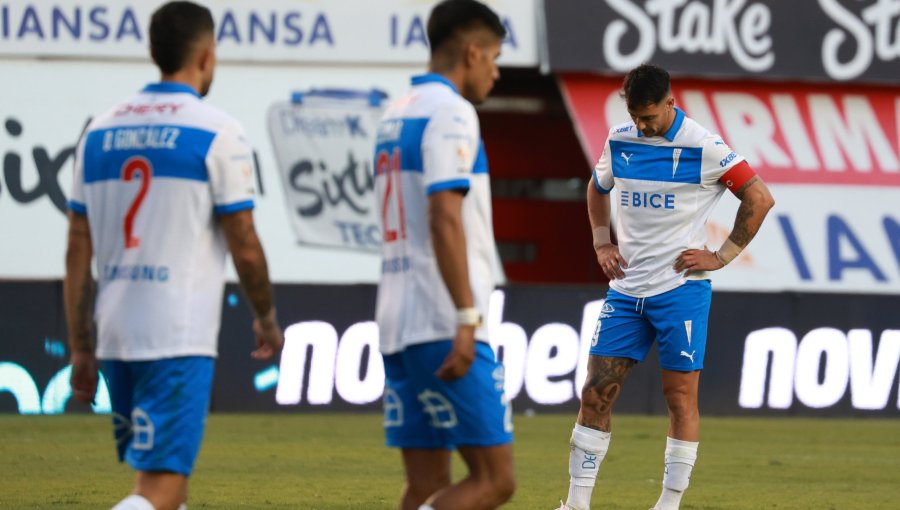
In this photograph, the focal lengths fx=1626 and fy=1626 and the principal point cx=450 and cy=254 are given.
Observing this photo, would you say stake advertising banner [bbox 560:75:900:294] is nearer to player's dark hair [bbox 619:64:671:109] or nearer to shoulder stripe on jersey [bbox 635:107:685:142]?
shoulder stripe on jersey [bbox 635:107:685:142]

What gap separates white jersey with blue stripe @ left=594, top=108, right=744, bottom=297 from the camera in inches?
312

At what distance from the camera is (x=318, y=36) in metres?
20.5

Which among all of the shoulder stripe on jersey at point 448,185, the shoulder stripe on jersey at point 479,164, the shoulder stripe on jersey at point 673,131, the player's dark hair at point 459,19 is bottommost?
the shoulder stripe on jersey at point 673,131

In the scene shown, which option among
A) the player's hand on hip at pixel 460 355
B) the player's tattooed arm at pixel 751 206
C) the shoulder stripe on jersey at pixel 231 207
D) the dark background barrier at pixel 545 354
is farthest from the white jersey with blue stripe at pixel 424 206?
the dark background barrier at pixel 545 354

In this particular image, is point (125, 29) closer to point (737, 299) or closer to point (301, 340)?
point (301, 340)

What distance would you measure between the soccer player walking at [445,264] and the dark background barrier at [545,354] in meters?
9.94

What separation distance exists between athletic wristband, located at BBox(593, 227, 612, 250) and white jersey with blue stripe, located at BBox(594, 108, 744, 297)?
1.05ft

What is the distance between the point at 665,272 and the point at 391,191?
286 cm

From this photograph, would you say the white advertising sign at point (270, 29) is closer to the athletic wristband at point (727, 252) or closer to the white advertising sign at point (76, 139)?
the white advertising sign at point (76, 139)

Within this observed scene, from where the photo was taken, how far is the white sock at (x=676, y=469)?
25.5 ft

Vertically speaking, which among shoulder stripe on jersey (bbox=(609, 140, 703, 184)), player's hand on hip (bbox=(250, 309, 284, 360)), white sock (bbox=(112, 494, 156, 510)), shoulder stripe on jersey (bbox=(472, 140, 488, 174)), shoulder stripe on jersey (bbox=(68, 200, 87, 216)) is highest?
shoulder stripe on jersey (bbox=(472, 140, 488, 174))

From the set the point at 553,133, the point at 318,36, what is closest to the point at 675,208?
the point at 318,36

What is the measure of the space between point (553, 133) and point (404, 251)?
21.9 meters

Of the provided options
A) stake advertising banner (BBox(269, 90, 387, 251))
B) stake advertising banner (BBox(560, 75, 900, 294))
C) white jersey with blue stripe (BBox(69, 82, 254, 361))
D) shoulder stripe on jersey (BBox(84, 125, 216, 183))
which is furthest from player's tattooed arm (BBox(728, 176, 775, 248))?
stake advertising banner (BBox(560, 75, 900, 294))
